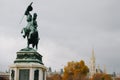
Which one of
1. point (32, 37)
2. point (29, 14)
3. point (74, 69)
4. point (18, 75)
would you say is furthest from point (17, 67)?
point (74, 69)

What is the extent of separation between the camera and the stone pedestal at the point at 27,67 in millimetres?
30156

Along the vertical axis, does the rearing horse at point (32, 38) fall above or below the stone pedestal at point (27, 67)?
above

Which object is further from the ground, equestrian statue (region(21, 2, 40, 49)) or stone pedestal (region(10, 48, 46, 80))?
equestrian statue (region(21, 2, 40, 49))

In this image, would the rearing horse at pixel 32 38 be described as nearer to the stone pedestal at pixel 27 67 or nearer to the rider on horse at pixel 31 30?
the rider on horse at pixel 31 30

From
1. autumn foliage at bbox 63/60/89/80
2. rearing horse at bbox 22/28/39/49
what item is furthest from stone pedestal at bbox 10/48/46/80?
autumn foliage at bbox 63/60/89/80

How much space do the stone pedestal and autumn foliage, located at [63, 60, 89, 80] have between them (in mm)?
66575

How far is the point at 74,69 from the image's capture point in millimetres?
98000

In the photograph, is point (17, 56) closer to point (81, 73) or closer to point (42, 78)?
point (42, 78)

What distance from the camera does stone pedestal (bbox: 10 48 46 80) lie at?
30156 mm

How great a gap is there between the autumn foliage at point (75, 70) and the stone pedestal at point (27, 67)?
218 ft

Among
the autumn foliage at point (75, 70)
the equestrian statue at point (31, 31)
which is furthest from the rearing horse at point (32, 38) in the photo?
the autumn foliage at point (75, 70)

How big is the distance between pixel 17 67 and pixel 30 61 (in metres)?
1.07

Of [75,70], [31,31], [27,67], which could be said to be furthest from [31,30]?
[75,70]

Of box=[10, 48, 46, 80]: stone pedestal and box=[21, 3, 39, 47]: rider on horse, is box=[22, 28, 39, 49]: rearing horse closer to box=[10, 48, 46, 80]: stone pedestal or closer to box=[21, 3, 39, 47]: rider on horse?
box=[21, 3, 39, 47]: rider on horse
